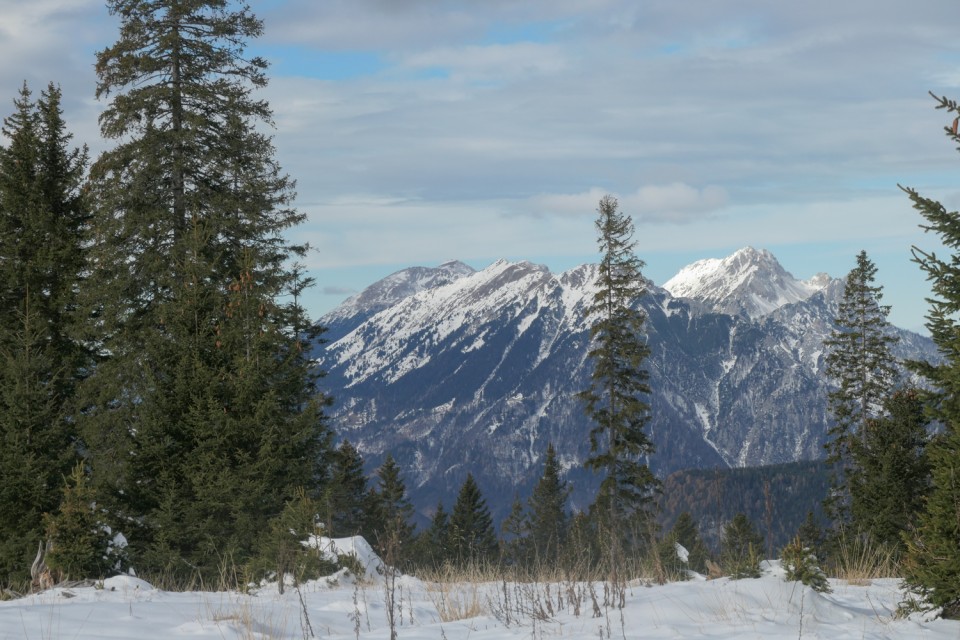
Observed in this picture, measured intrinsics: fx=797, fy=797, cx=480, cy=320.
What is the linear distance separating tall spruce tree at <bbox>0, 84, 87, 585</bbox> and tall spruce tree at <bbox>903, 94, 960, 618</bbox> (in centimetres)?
1624

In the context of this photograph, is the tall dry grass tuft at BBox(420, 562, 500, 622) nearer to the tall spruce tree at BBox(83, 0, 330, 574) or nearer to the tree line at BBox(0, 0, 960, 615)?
the tree line at BBox(0, 0, 960, 615)

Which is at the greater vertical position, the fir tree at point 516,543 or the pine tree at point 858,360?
the pine tree at point 858,360

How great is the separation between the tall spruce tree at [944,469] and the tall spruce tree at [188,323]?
480 inches

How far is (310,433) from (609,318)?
2192 cm

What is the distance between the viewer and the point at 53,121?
917 inches

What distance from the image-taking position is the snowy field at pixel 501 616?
6.49 meters

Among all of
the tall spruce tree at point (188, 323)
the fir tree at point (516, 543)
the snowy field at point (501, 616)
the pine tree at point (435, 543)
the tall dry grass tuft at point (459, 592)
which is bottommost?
the pine tree at point (435, 543)

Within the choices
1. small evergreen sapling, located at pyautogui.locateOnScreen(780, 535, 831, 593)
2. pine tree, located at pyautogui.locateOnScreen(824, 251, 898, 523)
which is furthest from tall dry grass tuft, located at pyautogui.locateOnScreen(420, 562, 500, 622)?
pine tree, located at pyautogui.locateOnScreen(824, 251, 898, 523)

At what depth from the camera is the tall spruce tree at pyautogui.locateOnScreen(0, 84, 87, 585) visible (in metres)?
17.0

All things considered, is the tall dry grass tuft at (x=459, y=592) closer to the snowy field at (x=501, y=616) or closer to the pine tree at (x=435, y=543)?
the snowy field at (x=501, y=616)

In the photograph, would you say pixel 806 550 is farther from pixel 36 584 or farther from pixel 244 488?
pixel 244 488

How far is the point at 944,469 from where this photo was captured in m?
7.82

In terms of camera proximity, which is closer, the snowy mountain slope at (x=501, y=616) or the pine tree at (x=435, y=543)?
the snowy mountain slope at (x=501, y=616)

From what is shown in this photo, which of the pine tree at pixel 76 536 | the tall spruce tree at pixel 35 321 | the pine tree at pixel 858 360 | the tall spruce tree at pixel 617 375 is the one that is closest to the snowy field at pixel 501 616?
the pine tree at pixel 76 536
